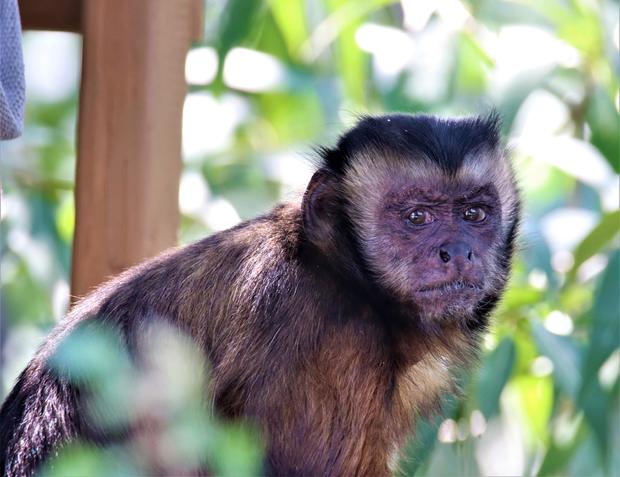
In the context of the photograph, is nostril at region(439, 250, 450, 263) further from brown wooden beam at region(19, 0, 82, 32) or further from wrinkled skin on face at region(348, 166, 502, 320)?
brown wooden beam at region(19, 0, 82, 32)

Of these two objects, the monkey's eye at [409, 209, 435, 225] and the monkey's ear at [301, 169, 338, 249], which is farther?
the monkey's eye at [409, 209, 435, 225]

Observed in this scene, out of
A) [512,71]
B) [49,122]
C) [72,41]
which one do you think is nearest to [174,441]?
[512,71]

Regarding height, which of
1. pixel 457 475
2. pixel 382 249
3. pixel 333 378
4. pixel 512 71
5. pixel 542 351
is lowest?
pixel 457 475

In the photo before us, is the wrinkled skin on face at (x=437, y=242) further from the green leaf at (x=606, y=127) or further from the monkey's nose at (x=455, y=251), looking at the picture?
the green leaf at (x=606, y=127)

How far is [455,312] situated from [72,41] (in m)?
6.31

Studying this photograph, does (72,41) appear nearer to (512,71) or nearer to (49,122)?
(49,122)

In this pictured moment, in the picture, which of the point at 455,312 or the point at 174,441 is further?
the point at 455,312

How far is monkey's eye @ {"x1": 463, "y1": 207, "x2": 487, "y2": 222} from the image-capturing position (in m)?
3.79

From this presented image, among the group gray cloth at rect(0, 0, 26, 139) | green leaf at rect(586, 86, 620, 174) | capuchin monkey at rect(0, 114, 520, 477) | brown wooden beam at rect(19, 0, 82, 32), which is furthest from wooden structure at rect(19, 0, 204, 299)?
green leaf at rect(586, 86, 620, 174)

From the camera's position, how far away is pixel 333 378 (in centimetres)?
331

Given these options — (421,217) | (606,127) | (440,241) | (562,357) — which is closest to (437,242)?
(440,241)

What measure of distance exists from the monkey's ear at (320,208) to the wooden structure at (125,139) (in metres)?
0.84

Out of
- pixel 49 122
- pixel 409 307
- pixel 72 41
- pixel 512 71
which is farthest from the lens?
pixel 72 41

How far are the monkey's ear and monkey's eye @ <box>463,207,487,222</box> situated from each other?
1.45 feet
